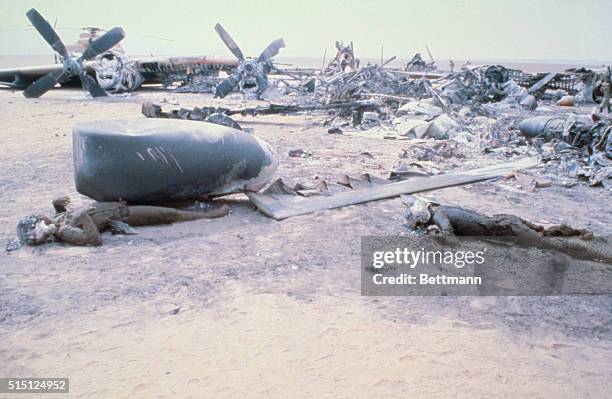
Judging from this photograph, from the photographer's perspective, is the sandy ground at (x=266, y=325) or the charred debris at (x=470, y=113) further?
the charred debris at (x=470, y=113)

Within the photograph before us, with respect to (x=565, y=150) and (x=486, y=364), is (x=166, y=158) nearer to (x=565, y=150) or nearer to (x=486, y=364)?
(x=486, y=364)

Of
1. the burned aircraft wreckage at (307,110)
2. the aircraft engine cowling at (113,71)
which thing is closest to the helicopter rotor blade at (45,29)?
the burned aircraft wreckage at (307,110)

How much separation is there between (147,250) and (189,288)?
96 cm

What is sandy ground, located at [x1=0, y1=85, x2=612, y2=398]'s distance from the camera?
2449 millimetres

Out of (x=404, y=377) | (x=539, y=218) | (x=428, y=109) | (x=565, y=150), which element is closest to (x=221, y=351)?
(x=404, y=377)

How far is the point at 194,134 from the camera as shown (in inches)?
205

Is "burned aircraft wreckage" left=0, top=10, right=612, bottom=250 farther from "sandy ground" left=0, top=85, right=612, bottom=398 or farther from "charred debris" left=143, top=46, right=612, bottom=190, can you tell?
"sandy ground" left=0, top=85, right=612, bottom=398

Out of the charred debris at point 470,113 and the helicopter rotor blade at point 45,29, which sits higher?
the helicopter rotor blade at point 45,29

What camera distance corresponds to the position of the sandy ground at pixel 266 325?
2449 millimetres

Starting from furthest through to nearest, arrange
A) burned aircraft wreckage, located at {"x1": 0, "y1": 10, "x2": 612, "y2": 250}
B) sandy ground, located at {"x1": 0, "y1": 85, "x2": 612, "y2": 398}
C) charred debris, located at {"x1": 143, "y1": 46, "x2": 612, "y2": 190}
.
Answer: charred debris, located at {"x1": 143, "y1": 46, "x2": 612, "y2": 190}, burned aircraft wreckage, located at {"x1": 0, "y1": 10, "x2": 612, "y2": 250}, sandy ground, located at {"x1": 0, "y1": 85, "x2": 612, "y2": 398}

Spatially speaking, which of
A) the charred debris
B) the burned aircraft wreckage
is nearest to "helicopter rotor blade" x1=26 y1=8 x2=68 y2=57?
the burned aircraft wreckage

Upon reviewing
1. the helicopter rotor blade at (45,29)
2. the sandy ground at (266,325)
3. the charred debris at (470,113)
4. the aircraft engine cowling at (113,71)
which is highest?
the helicopter rotor blade at (45,29)

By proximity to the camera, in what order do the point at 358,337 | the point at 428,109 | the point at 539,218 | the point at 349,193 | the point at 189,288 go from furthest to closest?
the point at 428,109
the point at 349,193
the point at 539,218
the point at 189,288
the point at 358,337

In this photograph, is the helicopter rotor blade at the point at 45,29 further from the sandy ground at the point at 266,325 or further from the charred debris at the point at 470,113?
the sandy ground at the point at 266,325
